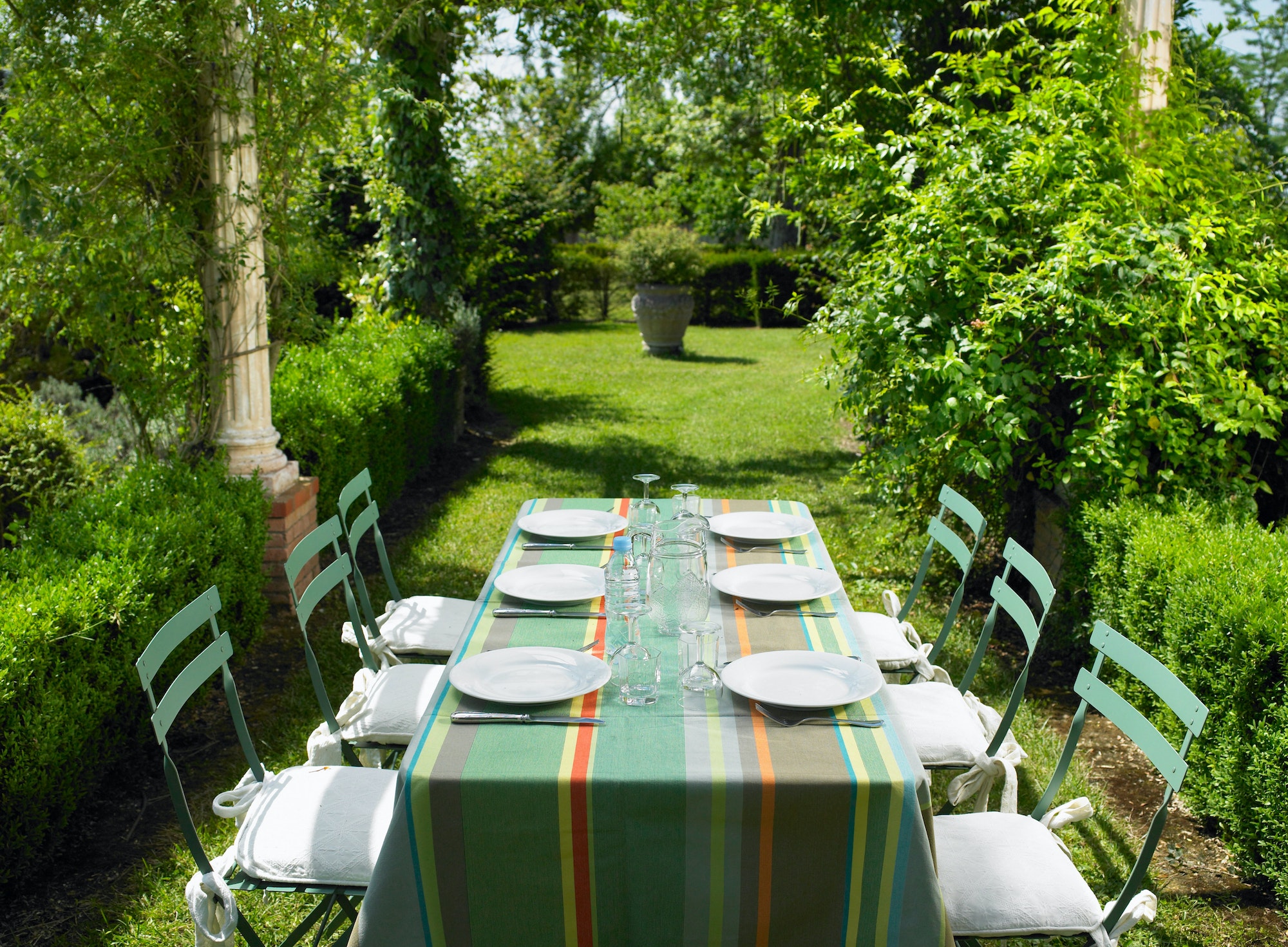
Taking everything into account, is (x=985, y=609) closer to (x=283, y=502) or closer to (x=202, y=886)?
(x=283, y=502)

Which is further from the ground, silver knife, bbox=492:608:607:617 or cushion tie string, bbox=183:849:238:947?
silver knife, bbox=492:608:607:617

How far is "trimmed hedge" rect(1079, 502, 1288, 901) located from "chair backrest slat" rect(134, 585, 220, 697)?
2.72 meters

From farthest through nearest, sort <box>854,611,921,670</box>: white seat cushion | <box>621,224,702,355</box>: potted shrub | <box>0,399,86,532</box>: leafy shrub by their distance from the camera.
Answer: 1. <box>621,224,702,355</box>: potted shrub
2. <box>0,399,86,532</box>: leafy shrub
3. <box>854,611,921,670</box>: white seat cushion

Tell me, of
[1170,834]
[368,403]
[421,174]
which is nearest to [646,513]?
[1170,834]

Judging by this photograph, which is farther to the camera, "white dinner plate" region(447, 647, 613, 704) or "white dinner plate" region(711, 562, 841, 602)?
"white dinner plate" region(711, 562, 841, 602)

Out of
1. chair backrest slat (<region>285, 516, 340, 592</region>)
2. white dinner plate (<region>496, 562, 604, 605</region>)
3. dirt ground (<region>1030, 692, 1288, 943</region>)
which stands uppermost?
chair backrest slat (<region>285, 516, 340, 592</region>)

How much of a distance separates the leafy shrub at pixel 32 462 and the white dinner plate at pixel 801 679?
4.03m

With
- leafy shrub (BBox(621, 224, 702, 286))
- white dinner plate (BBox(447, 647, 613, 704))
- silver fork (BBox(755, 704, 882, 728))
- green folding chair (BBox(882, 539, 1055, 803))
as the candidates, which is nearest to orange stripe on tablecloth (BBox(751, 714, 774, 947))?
silver fork (BBox(755, 704, 882, 728))

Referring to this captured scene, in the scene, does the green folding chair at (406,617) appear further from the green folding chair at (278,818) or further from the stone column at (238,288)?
the stone column at (238,288)

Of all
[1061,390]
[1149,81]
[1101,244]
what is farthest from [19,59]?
[1149,81]

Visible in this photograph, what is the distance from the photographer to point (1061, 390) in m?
4.57

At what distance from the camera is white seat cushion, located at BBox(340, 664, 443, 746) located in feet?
9.11

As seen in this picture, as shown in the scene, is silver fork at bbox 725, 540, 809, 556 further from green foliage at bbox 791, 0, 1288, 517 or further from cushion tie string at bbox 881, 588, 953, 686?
green foliage at bbox 791, 0, 1288, 517

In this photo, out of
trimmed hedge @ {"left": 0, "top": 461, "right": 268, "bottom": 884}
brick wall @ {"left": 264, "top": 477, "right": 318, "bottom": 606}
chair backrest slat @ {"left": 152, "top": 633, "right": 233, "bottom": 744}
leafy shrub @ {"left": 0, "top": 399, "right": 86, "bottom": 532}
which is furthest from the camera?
leafy shrub @ {"left": 0, "top": 399, "right": 86, "bottom": 532}
